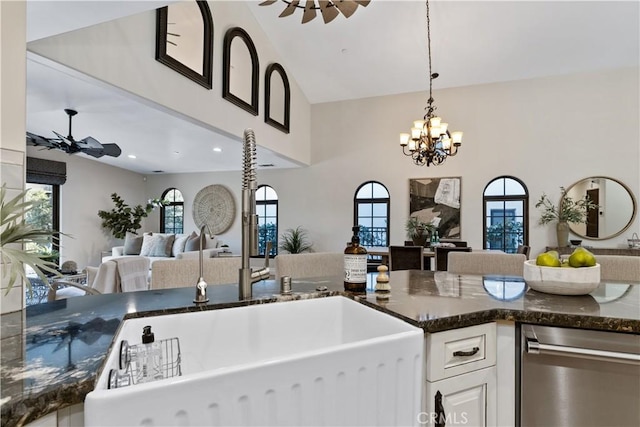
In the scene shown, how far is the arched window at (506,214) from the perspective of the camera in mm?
5273

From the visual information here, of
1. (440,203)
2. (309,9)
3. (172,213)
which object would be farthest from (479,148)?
(172,213)

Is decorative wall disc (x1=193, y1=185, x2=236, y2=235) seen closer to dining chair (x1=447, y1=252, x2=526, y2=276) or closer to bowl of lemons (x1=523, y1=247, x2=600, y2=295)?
dining chair (x1=447, y1=252, x2=526, y2=276)

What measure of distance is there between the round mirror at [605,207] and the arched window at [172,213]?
7.40 m

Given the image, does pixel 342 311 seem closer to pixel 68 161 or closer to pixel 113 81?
pixel 113 81

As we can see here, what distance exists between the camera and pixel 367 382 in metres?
0.83

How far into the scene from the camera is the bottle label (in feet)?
4.70

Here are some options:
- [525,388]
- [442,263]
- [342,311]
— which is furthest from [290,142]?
[525,388]

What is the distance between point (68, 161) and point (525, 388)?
7.63m

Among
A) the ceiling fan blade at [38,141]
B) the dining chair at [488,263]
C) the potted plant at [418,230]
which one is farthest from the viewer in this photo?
the potted plant at [418,230]

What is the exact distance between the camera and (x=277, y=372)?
0.70m

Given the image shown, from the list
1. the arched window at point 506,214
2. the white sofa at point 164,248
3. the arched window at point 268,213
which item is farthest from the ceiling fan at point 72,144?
the arched window at point 506,214

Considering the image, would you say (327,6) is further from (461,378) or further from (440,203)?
(440,203)

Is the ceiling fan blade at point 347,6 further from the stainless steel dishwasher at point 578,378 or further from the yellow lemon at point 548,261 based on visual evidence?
the stainless steel dishwasher at point 578,378

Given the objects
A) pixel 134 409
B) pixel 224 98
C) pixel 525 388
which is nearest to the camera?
pixel 134 409
